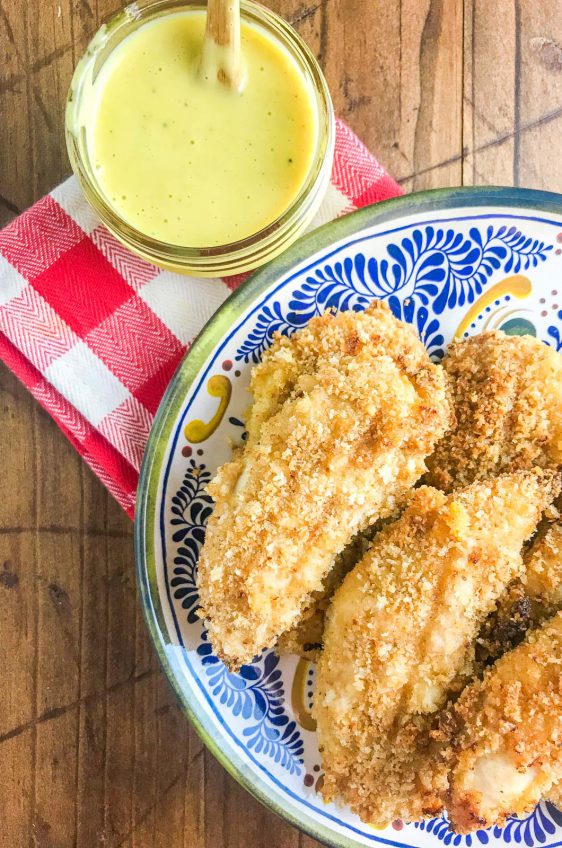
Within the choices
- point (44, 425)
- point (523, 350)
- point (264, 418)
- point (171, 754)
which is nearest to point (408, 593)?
point (264, 418)

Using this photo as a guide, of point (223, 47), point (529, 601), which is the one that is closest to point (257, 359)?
point (223, 47)

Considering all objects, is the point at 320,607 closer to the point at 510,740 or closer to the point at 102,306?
the point at 510,740

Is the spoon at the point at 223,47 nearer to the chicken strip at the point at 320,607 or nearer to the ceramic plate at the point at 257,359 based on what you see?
the ceramic plate at the point at 257,359

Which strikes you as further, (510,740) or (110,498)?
(110,498)

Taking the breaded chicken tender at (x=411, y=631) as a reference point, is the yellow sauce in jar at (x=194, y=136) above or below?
above

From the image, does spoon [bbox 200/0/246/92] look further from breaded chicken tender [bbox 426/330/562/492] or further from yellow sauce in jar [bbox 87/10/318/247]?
breaded chicken tender [bbox 426/330/562/492]

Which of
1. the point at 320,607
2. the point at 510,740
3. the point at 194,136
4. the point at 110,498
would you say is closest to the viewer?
the point at 510,740

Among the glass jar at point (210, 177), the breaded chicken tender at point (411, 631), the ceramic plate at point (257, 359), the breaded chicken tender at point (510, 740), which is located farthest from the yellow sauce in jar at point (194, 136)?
the breaded chicken tender at point (510, 740)
